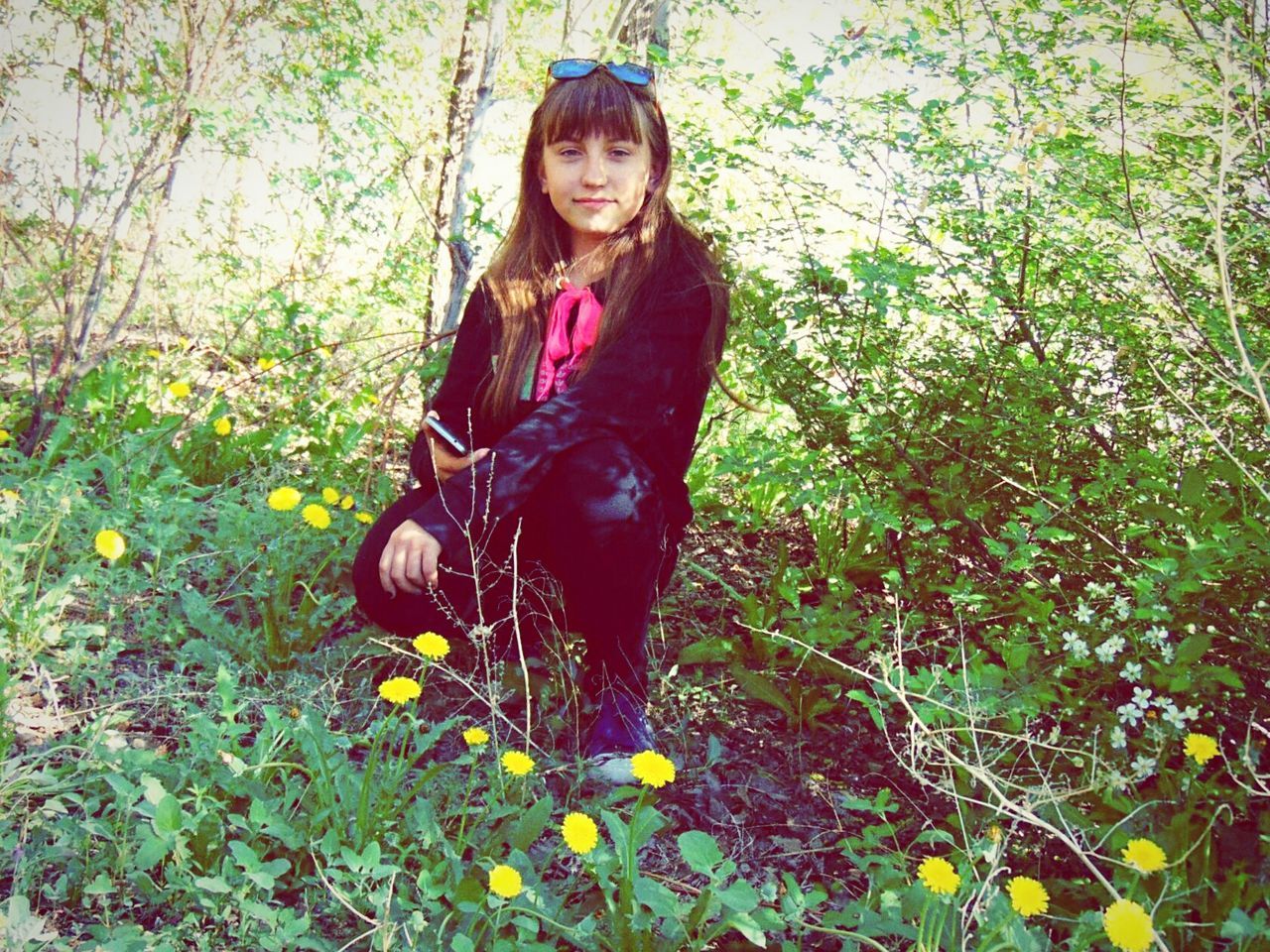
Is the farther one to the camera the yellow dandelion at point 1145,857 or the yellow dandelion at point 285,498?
the yellow dandelion at point 285,498

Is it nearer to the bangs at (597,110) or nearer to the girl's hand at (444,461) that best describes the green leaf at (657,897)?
the girl's hand at (444,461)

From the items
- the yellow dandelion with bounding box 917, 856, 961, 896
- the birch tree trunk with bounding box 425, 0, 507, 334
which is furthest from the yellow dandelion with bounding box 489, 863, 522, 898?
the birch tree trunk with bounding box 425, 0, 507, 334

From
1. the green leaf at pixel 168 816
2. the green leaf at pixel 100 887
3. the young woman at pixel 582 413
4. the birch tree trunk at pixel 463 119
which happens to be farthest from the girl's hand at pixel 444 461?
the birch tree trunk at pixel 463 119

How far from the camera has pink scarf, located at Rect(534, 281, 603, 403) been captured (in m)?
2.05

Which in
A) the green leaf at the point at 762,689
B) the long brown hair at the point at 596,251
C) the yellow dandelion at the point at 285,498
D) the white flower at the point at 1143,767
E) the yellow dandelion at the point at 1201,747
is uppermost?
the long brown hair at the point at 596,251

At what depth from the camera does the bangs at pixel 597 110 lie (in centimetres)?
194

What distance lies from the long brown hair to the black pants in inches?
11.5

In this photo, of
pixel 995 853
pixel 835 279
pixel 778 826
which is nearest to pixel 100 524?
pixel 778 826

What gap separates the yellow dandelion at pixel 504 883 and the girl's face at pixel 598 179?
1.38 m

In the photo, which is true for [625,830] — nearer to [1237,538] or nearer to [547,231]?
[1237,538]

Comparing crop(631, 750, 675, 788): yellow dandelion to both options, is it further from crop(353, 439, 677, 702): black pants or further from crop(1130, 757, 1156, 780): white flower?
crop(1130, 757, 1156, 780): white flower

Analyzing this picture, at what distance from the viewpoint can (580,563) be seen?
6.04ft

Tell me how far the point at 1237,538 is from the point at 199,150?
317 cm

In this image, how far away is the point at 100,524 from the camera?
2.22m
